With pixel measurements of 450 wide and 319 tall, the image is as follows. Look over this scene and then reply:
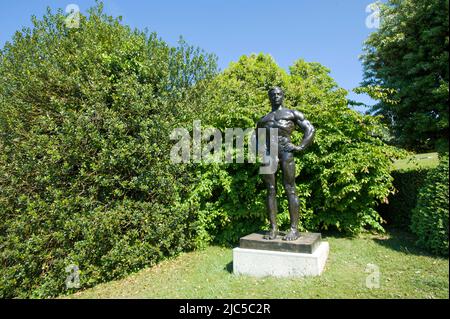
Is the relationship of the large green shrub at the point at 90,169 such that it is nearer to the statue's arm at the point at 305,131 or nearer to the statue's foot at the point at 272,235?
the statue's foot at the point at 272,235

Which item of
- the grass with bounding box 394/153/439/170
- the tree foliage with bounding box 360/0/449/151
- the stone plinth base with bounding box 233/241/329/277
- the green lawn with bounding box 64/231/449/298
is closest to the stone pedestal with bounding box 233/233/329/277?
the stone plinth base with bounding box 233/241/329/277

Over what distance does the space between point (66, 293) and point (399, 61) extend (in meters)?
15.4

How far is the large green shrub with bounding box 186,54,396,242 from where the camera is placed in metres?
6.08

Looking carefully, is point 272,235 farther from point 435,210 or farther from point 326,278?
point 435,210

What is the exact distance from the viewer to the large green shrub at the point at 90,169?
19.0 ft

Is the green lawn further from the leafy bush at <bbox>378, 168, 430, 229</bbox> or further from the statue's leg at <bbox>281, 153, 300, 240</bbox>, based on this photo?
the statue's leg at <bbox>281, 153, 300, 240</bbox>

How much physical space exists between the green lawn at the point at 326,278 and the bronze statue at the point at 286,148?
0.84 meters

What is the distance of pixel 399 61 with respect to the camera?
13.4m

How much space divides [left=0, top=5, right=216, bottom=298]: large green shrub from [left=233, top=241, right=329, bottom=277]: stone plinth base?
2206 mm

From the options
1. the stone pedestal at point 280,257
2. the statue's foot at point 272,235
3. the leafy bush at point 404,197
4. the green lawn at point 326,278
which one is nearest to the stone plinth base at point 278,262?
the stone pedestal at point 280,257

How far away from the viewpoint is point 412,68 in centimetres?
1157

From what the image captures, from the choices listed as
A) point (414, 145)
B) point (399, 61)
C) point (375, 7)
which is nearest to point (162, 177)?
point (414, 145)

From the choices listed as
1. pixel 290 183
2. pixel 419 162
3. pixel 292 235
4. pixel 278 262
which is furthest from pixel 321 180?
pixel 419 162

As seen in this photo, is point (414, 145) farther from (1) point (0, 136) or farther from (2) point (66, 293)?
(1) point (0, 136)
